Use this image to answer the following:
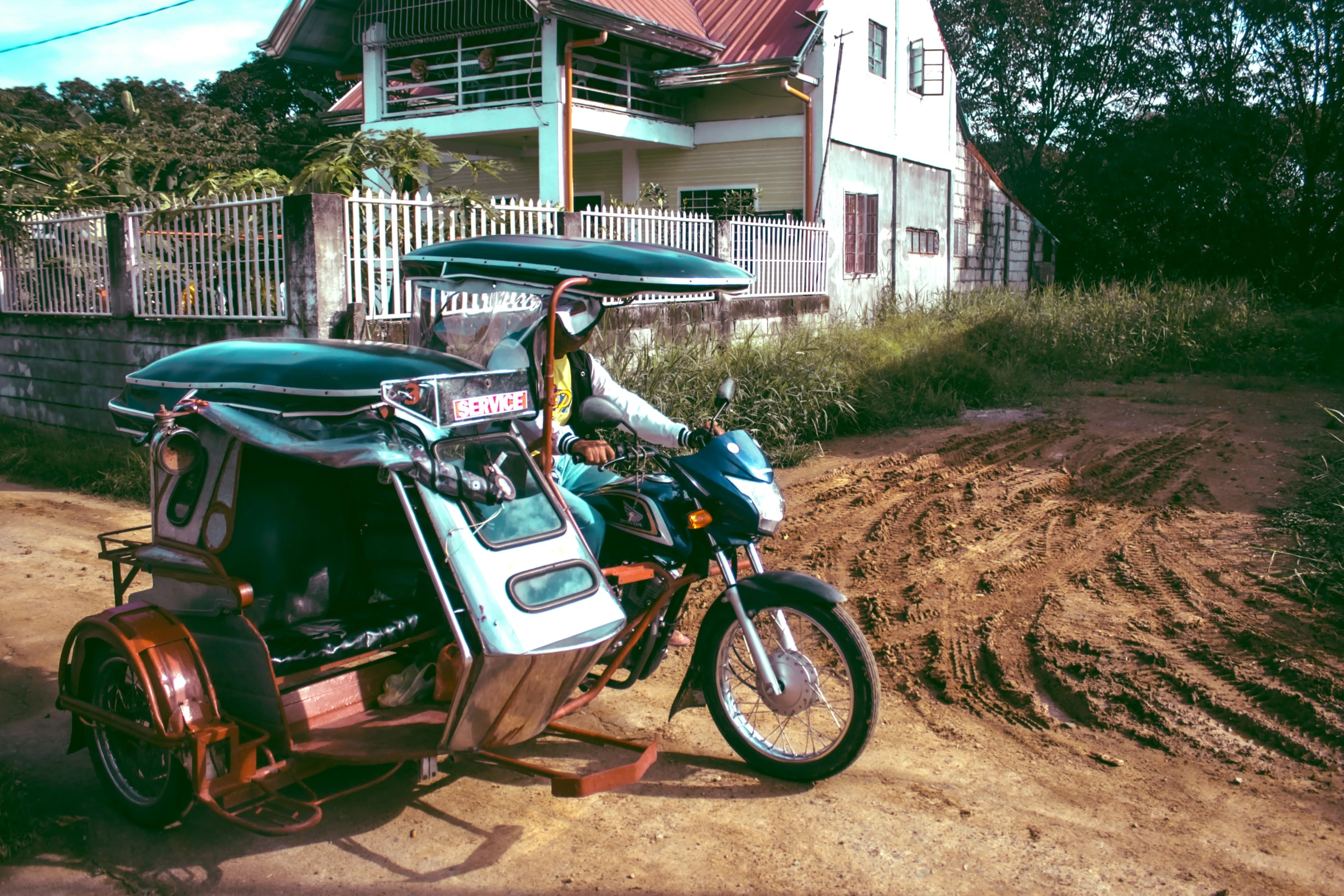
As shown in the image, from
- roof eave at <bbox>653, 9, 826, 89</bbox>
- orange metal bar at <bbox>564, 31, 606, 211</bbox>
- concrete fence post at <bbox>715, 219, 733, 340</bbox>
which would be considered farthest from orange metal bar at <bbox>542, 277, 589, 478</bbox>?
roof eave at <bbox>653, 9, 826, 89</bbox>

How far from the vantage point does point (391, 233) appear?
27.6 ft

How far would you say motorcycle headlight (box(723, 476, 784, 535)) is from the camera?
3.52 m

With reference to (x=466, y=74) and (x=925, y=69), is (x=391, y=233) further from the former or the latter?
(x=925, y=69)

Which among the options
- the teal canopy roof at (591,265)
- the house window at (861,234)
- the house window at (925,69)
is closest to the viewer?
the teal canopy roof at (591,265)

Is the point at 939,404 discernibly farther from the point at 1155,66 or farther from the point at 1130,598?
the point at 1155,66

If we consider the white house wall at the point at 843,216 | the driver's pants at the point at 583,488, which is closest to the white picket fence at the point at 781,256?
the white house wall at the point at 843,216

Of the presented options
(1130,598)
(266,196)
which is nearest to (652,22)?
(266,196)

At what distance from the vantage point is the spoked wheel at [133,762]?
3.25 metres

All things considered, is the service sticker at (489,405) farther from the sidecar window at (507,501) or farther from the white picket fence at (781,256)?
the white picket fence at (781,256)

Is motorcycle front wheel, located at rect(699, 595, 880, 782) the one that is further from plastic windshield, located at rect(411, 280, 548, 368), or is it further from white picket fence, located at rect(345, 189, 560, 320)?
white picket fence, located at rect(345, 189, 560, 320)

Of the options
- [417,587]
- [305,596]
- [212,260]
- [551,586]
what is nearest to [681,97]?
[212,260]

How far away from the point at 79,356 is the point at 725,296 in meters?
6.45

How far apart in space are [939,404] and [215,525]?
8.42m

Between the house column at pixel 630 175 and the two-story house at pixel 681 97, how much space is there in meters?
0.03
